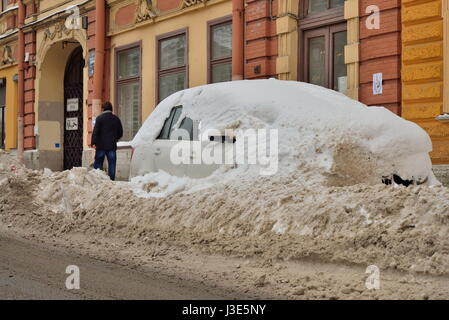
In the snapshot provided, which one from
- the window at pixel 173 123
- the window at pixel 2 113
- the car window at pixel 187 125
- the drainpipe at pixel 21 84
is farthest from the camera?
the window at pixel 2 113

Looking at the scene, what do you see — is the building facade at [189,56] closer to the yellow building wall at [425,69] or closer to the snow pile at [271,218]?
the yellow building wall at [425,69]

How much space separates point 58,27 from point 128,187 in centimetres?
1138

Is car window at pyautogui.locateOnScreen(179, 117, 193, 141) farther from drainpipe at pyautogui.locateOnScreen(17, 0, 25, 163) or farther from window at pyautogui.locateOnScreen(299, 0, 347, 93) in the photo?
drainpipe at pyautogui.locateOnScreen(17, 0, 25, 163)

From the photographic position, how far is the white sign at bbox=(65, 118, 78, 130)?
59.4 ft

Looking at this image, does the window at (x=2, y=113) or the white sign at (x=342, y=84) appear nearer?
the white sign at (x=342, y=84)

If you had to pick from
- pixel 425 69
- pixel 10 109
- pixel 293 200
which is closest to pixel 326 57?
pixel 425 69

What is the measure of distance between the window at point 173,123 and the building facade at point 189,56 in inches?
100

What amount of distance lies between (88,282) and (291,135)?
307 centimetres

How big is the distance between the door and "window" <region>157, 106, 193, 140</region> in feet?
13.0

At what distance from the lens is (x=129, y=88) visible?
585 inches

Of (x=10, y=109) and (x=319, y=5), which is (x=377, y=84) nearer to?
(x=319, y=5)

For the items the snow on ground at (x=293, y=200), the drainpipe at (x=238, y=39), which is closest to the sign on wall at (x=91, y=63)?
the drainpipe at (x=238, y=39)

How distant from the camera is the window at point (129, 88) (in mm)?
14609
